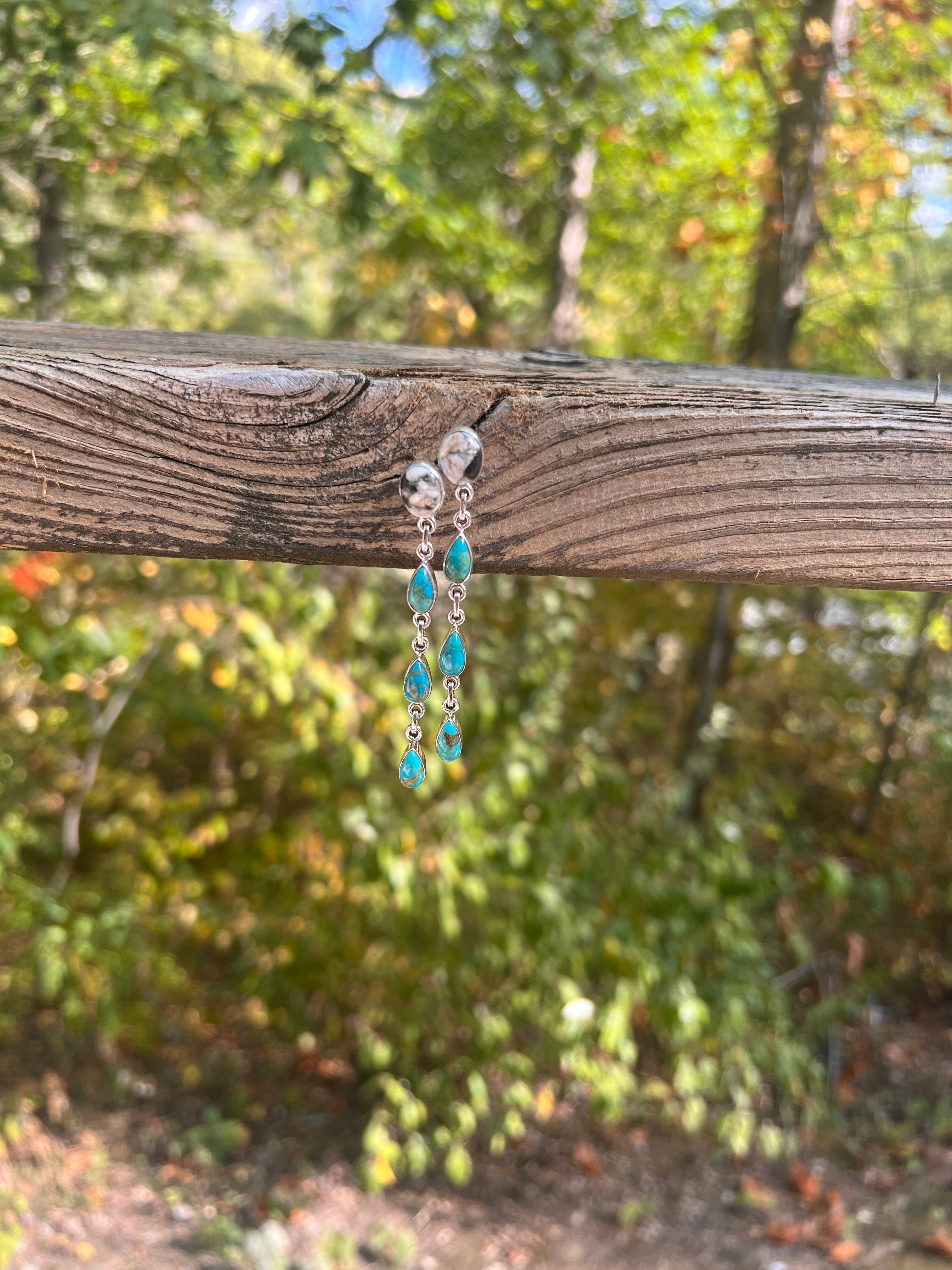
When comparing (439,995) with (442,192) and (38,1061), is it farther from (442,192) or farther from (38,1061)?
(442,192)

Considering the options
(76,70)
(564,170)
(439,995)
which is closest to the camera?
(76,70)

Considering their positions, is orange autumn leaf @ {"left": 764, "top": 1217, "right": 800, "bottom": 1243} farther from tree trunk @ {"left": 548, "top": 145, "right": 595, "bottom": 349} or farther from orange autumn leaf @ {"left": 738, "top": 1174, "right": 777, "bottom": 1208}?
tree trunk @ {"left": 548, "top": 145, "right": 595, "bottom": 349}

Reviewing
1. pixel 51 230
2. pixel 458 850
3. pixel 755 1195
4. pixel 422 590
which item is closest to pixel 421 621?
pixel 422 590

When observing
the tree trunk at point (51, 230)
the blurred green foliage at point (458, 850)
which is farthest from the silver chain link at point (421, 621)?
the tree trunk at point (51, 230)

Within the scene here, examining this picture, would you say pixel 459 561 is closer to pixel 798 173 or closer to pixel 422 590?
pixel 422 590

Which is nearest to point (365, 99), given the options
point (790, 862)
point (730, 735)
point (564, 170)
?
point (564, 170)

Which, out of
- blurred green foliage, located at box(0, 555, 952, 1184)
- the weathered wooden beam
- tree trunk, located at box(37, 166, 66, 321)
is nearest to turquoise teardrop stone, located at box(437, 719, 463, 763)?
the weathered wooden beam
